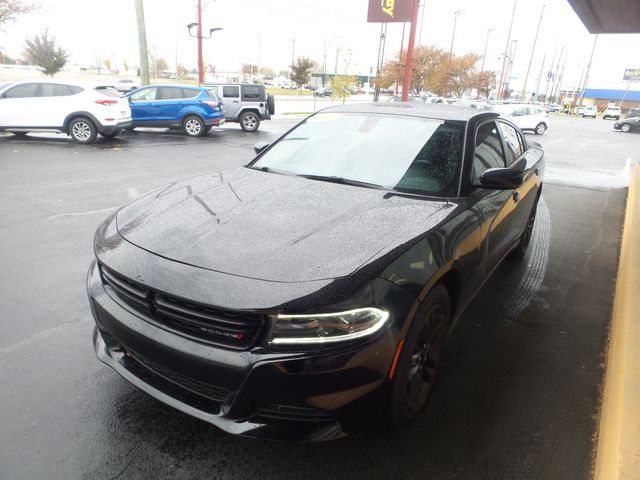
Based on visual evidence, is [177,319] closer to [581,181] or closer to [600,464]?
[600,464]

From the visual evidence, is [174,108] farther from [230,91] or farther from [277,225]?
[277,225]

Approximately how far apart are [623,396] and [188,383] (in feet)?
7.06

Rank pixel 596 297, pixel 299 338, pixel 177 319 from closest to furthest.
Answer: pixel 299 338, pixel 177 319, pixel 596 297

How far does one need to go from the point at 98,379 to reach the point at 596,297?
4142 millimetres

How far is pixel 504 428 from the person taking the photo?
2443mm

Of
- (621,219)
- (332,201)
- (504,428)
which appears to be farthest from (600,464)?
(621,219)

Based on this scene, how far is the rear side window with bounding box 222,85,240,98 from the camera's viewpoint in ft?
56.0

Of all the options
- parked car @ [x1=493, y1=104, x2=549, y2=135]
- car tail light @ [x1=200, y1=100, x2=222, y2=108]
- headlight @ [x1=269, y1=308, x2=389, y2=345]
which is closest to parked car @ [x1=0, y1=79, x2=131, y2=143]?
car tail light @ [x1=200, y1=100, x2=222, y2=108]

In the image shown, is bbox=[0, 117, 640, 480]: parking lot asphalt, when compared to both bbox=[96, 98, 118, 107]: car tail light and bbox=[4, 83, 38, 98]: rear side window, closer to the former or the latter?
bbox=[96, 98, 118, 107]: car tail light

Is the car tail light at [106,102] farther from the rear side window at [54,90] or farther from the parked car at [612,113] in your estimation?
the parked car at [612,113]

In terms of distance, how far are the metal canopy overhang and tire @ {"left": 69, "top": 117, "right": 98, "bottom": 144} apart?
11.0 meters

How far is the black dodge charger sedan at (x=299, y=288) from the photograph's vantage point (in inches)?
70.9

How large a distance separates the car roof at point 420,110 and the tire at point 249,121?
13765mm

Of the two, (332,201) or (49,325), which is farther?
(49,325)
